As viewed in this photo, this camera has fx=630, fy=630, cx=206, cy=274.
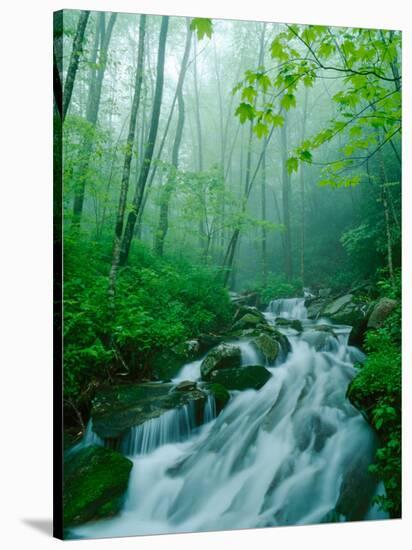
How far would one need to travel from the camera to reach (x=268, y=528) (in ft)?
16.0

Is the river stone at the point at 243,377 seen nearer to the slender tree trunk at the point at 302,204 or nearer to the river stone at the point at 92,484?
the slender tree trunk at the point at 302,204

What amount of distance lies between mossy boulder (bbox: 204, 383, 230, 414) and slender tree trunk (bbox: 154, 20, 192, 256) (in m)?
1.10

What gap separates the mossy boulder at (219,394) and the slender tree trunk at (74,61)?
2.29m

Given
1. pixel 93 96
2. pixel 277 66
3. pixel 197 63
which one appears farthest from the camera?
pixel 277 66

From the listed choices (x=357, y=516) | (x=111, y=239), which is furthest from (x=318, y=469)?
(x=111, y=239)

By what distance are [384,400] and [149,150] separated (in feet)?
9.22

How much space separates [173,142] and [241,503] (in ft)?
9.25

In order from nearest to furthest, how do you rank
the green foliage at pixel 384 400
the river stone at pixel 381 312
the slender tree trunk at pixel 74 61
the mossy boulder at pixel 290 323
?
the slender tree trunk at pixel 74 61
the mossy boulder at pixel 290 323
the green foliage at pixel 384 400
the river stone at pixel 381 312

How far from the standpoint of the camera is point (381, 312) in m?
5.40

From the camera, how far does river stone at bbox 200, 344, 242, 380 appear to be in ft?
16.1

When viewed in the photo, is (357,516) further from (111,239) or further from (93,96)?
(93,96)

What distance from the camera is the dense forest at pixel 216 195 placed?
180 inches

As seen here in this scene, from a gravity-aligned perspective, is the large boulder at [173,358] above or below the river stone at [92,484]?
above

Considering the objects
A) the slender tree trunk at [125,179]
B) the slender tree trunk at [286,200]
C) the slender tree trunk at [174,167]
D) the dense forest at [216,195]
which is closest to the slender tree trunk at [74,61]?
the dense forest at [216,195]
